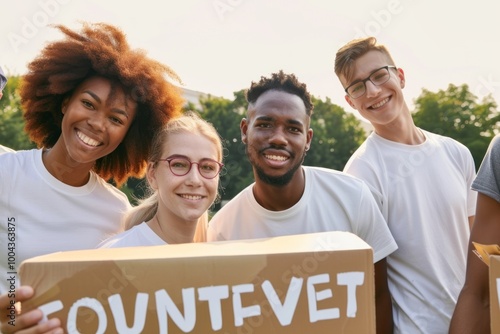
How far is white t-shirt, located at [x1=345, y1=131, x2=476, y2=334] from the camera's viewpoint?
3.08 metres

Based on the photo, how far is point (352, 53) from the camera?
352 cm

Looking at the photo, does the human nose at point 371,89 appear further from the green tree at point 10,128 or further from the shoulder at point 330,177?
the green tree at point 10,128

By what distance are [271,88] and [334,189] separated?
0.65 m

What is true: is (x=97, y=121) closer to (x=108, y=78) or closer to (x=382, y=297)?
(x=108, y=78)

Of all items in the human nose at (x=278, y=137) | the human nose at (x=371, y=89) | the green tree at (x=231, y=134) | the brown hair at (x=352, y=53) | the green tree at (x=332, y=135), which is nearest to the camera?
the human nose at (x=278, y=137)

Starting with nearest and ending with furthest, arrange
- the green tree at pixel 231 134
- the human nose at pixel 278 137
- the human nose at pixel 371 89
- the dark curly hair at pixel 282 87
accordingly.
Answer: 1. the human nose at pixel 278 137
2. the dark curly hair at pixel 282 87
3. the human nose at pixel 371 89
4. the green tree at pixel 231 134

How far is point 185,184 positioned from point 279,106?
2.28 feet

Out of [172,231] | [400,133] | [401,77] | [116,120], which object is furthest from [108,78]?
[401,77]

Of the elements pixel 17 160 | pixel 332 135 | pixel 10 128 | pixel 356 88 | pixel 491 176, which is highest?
pixel 332 135

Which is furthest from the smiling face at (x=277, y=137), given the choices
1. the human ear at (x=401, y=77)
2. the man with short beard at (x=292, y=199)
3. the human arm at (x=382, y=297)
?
the human ear at (x=401, y=77)

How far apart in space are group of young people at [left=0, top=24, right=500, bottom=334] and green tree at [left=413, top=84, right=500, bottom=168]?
28.0 metres

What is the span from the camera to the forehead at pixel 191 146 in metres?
2.81

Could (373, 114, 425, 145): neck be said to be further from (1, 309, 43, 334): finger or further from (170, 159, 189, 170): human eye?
(1, 309, 43, 334): finger

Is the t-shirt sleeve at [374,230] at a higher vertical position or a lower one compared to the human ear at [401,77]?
lower
